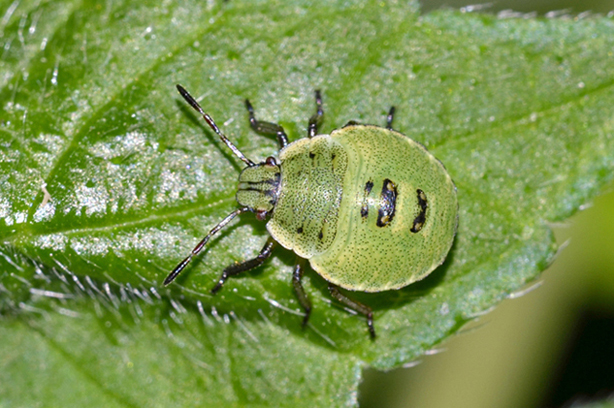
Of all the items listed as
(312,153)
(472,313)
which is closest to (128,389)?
(312,153)

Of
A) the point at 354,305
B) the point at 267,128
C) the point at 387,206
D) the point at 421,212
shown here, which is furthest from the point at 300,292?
the point at 267,128

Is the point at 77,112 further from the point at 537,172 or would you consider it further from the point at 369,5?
the point at 537,172

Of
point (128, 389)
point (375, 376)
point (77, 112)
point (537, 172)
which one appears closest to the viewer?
point (77, 112)

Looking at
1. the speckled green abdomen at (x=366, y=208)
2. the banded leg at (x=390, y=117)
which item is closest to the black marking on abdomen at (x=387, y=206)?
the speckled green abdomen at (x=366, y=208)

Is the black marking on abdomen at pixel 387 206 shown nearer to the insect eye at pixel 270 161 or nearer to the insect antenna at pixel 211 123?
the insect eye at pixel 270 161

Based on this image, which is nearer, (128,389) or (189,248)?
(189,248)

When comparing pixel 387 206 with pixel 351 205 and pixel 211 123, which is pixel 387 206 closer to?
pixel 351 205

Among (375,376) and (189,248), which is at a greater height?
(189,248)
